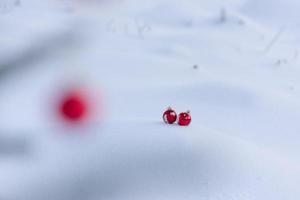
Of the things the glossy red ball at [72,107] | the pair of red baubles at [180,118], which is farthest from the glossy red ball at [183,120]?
the glossy red ball at [72,107]

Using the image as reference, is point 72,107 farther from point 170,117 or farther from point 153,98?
point 153,98

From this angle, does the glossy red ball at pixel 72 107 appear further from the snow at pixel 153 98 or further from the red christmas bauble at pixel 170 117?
the red christmas bauble at pixel 170 117

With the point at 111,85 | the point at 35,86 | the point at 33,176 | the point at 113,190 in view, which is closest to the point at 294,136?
the point at 111,85

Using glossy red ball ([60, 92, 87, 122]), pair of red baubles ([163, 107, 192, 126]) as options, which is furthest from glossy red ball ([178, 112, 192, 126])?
glossy red ball ([60, 92, 87, 122])

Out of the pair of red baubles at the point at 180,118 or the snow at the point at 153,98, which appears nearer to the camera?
the snow at the point at 153,98

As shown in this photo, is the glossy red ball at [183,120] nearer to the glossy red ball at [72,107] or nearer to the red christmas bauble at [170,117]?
the red christmas bauble at [170,117]

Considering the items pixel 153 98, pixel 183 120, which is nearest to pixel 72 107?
pixel 183 120

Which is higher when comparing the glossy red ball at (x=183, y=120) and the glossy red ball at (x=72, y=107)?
the glossy red ball at (x=183, y=120)

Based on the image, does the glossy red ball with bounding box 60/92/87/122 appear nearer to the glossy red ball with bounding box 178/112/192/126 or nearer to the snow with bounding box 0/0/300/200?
the snow with bounding box 0/0/300/200
